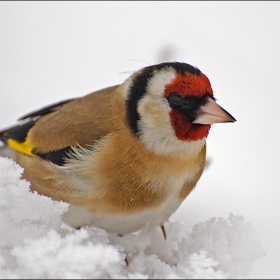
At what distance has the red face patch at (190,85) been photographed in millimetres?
1410

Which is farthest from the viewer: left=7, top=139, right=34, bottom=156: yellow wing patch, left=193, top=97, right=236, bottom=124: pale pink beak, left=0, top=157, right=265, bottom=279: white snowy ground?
left=7, top=139, right=34, bottom=156: yellow wing patch

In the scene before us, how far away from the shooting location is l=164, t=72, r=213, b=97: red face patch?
1.41m

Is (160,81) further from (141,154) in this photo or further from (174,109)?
(141,154)

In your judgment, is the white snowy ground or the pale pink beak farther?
the pale pink beak

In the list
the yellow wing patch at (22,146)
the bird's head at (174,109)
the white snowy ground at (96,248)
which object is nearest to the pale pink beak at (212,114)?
the bird's head at (174,109)

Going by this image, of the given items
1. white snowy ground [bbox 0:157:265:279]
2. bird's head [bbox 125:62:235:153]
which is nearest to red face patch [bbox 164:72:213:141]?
bird's head [bbox 125:62:235:153]

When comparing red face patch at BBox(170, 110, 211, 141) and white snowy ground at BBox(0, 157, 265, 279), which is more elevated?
red face patch at BBox(170, 110, 211, 141)

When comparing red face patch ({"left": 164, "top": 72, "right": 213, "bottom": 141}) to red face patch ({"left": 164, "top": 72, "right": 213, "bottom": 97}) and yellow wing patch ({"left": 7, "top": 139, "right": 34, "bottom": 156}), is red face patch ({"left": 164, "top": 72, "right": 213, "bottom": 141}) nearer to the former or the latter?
red face patch ({"left": 164, "top": 72, "right": 213, "bottom": 97})

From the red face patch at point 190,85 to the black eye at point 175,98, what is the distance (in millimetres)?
12

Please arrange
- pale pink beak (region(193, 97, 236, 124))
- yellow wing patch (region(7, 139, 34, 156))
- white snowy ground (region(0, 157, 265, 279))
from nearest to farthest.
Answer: white snowy ground (region(0, 157, 265, 279)) → pale pink beak (region(193, 97, 236, 124)) → yellow wing patch (region(7, 139, 34, 156))

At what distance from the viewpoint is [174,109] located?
1439 millimetres

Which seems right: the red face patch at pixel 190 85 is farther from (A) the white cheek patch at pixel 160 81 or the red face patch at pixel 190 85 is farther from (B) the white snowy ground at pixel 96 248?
(B) the white snowy ground at pixel 96 248

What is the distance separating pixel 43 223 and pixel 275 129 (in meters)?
1.90

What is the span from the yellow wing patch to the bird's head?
40 cm
